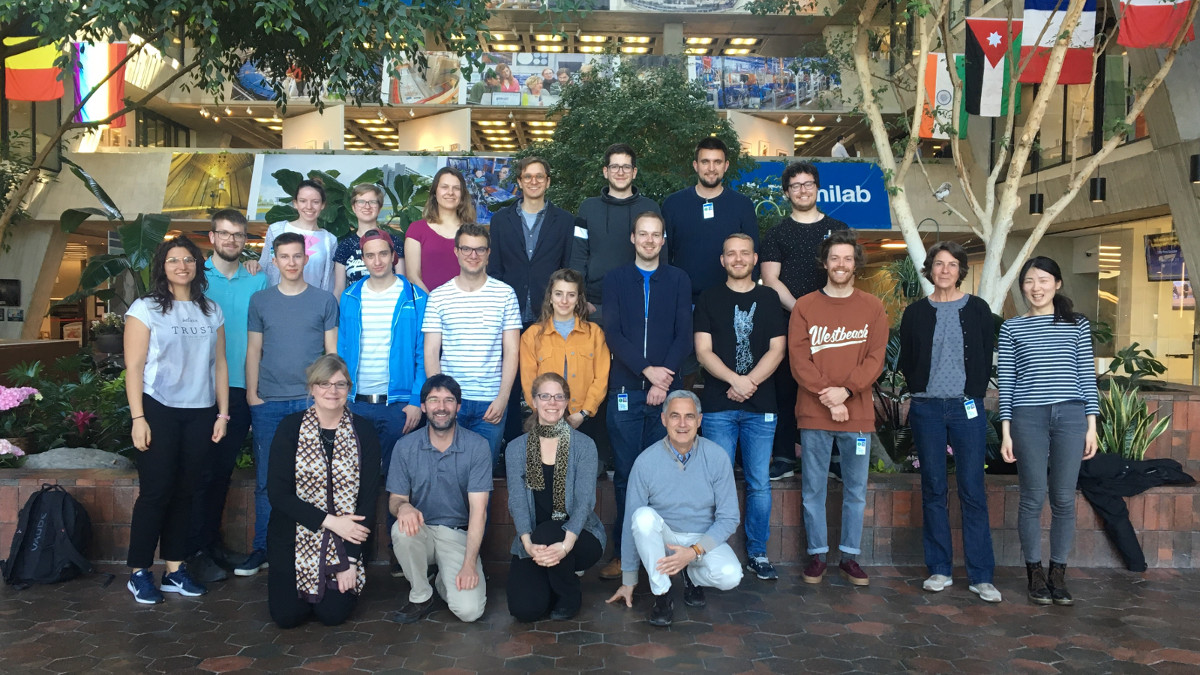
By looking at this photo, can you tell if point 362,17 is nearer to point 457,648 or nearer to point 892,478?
point 457,648

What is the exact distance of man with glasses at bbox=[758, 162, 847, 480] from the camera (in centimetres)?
527

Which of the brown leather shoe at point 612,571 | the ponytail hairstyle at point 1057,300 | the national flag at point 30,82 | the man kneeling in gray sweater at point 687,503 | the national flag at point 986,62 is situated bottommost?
the brown leather shoe at point 612,571

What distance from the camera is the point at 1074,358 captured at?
15.4ft

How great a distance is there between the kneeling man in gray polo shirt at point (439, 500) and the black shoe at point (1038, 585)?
2.90m

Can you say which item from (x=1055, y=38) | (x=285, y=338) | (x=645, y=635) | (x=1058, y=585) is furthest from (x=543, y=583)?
(x=1055, y=38)

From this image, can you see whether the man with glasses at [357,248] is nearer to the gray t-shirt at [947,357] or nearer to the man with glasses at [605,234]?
the man with glasses at [605,234]

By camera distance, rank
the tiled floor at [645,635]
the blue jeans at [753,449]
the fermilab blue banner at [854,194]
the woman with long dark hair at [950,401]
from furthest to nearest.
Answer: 1. the fermilab blue banner at [854,194]
2. the blue jeans at [753,449]
3. the woman with long dark hair at [950,401]
4. the tiled floor at [645,635]

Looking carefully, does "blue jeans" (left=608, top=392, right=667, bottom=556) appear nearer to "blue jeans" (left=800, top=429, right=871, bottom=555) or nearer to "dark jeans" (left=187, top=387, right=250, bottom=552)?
"blue jeans" (left=800, top=429, right=871, bottom=555)

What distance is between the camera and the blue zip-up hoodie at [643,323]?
4988 millimetres

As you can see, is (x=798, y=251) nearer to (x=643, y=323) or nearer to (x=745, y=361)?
(x=745, y=361)

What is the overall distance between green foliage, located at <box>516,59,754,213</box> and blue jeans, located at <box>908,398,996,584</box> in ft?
22.0

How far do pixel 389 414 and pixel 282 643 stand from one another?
138 cm

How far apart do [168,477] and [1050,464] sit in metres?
4.65

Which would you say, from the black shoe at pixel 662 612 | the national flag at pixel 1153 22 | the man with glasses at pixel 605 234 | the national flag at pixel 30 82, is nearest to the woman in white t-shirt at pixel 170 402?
the man with glasses at pixel 605 234
